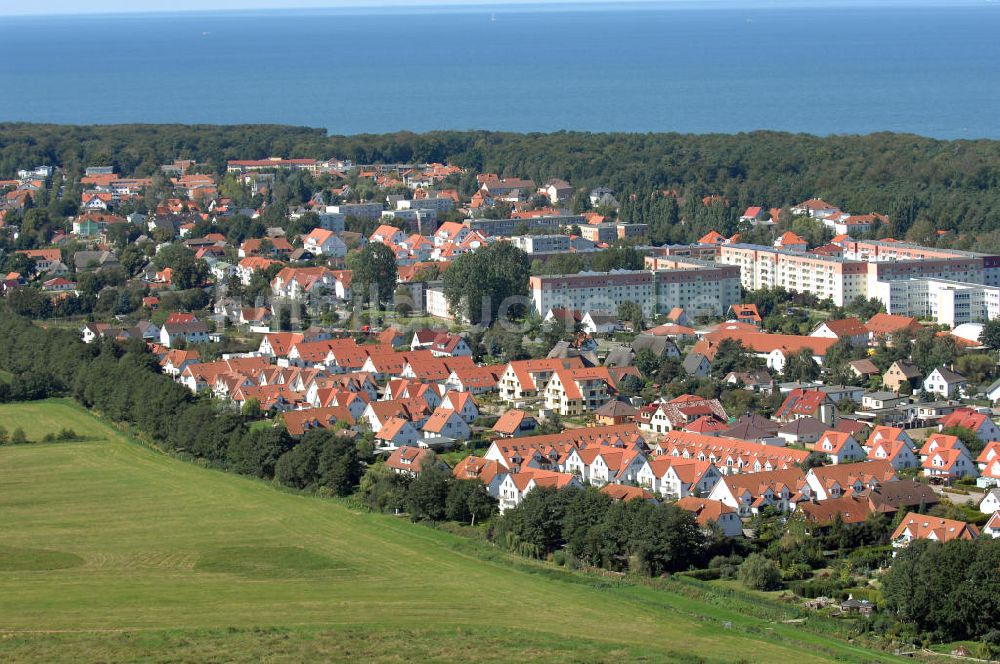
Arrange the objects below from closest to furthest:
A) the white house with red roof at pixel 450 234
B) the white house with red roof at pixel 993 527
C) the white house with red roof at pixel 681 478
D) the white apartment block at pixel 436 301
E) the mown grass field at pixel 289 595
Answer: the mown grass field at pixel 289 595 < the white house with red roof at pixel 993 527 < the white house with red roof at pixel 681 478 < the white apartment block at pixel 436 301 < the white house with red roof at pixel 450 234

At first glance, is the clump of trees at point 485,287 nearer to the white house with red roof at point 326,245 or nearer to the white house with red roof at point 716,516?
the white house with red roof at point 326,245

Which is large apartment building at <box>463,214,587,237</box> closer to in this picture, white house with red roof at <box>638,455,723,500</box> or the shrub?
white house with red roof at <box>638,455,723,500</box>

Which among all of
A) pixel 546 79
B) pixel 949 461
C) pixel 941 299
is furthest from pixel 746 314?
pixel 546 79

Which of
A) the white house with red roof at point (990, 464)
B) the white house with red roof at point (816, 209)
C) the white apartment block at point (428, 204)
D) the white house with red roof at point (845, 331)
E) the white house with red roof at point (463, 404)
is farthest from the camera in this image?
the white apartment block at point (428, 204)

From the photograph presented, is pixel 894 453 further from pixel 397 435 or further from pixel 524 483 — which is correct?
pixel 397 435

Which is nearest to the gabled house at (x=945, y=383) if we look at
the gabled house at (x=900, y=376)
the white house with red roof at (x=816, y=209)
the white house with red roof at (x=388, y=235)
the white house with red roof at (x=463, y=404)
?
the gabled house at (x=900, y=376)

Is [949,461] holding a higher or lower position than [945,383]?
lower
